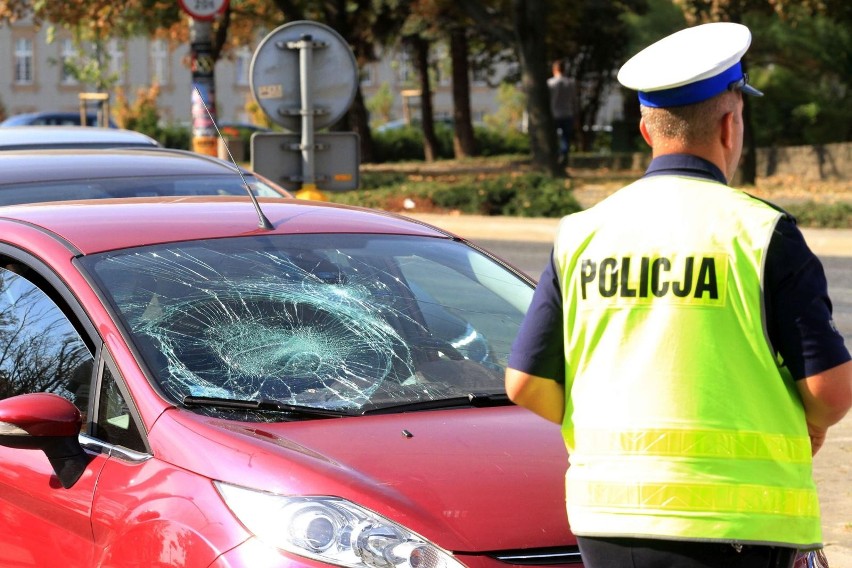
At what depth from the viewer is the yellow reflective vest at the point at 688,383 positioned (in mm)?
2385

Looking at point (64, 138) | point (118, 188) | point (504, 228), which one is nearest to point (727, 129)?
point (118, 188)

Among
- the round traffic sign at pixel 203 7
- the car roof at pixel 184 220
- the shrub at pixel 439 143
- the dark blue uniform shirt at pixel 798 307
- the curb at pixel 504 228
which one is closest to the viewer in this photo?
the dark blue uniform shirt at pixel 798 307

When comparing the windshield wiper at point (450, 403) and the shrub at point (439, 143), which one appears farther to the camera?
the shrub at point (439, 143)

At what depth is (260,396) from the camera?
3648 millimetres

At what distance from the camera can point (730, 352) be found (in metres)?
2.39

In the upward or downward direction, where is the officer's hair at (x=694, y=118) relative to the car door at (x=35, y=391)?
upward

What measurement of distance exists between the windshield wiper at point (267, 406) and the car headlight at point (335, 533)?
1.71ft

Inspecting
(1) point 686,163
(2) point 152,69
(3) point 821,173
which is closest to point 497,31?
(3) point 821,173

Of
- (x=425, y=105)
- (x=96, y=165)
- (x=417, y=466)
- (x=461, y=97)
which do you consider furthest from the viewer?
(x=425, y=105)

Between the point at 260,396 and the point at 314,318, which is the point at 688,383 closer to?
the point at 260,396

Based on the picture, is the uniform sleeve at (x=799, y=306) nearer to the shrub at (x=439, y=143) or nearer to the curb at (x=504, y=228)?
the curb at (x=504, y=228)

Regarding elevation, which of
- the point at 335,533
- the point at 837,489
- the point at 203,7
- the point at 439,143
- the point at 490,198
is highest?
the point at 203,7

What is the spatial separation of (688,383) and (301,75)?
8242 millimetres

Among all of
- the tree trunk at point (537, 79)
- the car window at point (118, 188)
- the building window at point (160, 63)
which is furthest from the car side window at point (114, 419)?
the building window at point (160, 63)
